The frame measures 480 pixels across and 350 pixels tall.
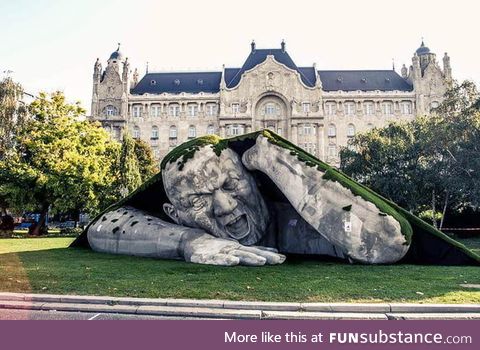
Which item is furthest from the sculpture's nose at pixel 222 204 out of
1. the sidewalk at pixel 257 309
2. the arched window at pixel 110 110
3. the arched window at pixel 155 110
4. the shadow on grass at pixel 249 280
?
the arched window at pixel 110 110

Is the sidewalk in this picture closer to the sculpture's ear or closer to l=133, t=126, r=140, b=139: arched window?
the sculpture's ear

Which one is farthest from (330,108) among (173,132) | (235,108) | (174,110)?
(173,132)

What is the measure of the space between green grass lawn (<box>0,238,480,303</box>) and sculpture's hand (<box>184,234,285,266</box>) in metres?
0.51

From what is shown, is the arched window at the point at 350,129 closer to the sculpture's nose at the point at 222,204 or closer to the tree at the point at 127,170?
the tree at the point at 127,170

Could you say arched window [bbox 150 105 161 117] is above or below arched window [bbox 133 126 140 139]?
above

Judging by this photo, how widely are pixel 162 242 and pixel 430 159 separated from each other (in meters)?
27.0

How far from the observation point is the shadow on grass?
851 cm

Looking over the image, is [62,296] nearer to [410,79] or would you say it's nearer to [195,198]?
[195,198]

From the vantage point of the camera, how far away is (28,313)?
7609mm

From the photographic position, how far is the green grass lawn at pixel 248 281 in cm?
850

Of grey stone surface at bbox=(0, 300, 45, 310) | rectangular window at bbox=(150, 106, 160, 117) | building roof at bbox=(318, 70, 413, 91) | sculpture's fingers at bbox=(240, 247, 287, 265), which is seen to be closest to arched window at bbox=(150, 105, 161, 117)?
rectangular window at bbox=(150, 106, 160, 117)

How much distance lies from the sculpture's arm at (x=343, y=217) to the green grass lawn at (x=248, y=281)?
2.00ft

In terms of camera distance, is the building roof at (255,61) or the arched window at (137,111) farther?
the arched window at (137,111)

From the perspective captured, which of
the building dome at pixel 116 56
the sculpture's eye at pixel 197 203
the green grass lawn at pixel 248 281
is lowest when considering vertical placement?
the green grass lawn at pixel 248 281
